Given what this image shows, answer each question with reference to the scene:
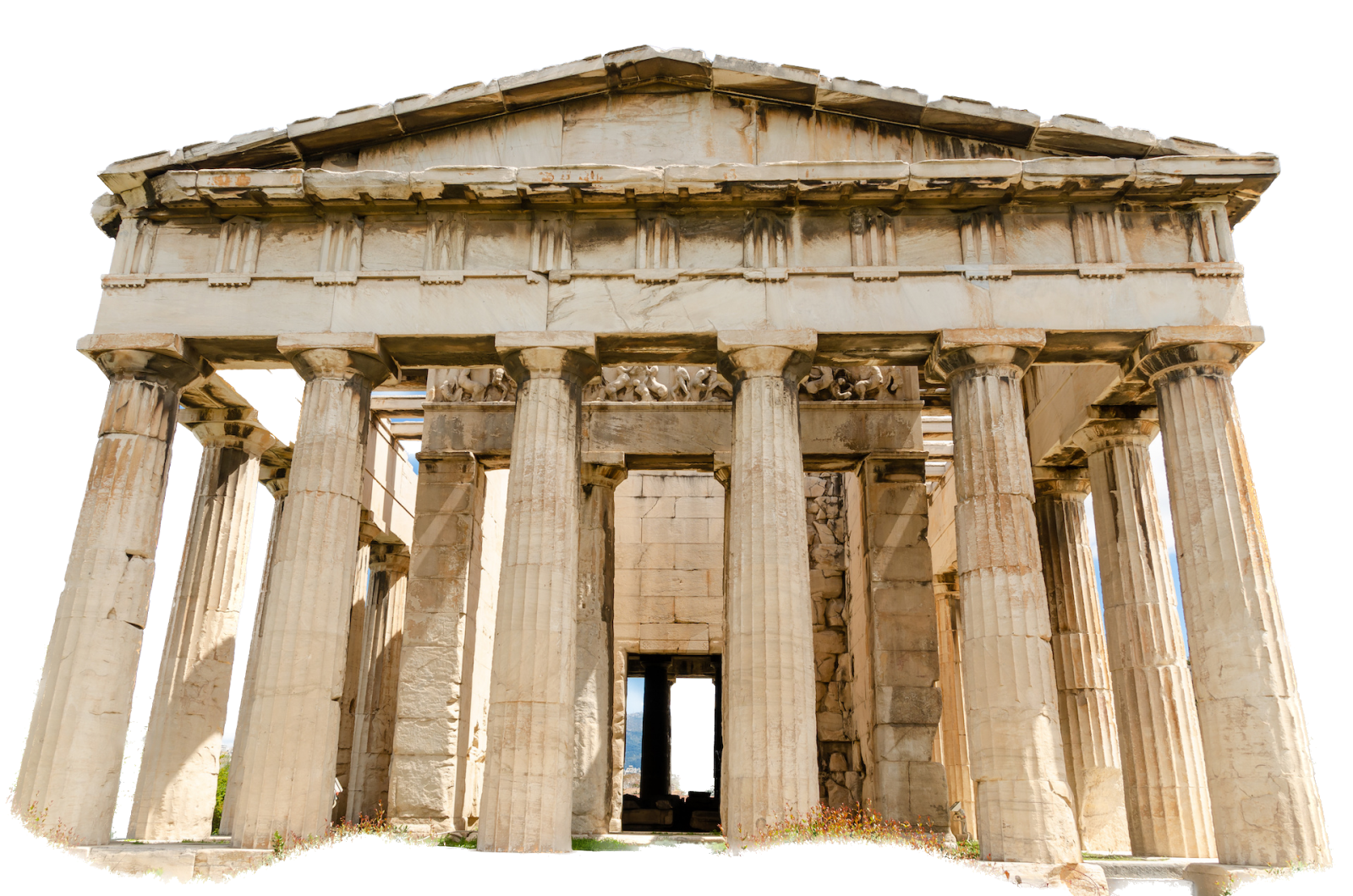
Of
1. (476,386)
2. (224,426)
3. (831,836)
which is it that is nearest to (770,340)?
(831,836)

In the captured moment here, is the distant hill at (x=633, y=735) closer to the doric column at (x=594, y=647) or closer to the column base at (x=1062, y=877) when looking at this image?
the doric column at (x=594, y=647)

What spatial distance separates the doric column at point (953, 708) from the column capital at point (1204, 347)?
8751mm

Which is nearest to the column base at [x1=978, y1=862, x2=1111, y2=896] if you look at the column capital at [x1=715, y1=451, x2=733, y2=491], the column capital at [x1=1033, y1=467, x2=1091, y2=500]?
the column capital at [x1=715, y1=451, x2=733, y2=491]

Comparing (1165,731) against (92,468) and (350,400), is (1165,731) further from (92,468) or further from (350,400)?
(92,468)

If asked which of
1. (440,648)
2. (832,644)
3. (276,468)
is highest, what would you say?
(276,468)

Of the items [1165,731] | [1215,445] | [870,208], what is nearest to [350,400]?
[870,208]

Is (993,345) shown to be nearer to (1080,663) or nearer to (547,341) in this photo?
(547,341)

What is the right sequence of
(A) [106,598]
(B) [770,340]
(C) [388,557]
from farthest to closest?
(C) [388,557] → (B) [770,340] → (A) [106,598]

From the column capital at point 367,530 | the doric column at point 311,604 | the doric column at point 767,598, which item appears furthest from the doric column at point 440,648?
the doric column at point 767,598

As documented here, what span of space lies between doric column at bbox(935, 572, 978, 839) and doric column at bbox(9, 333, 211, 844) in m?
15.4

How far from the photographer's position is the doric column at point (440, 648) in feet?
55.4

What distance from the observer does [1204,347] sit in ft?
46.8

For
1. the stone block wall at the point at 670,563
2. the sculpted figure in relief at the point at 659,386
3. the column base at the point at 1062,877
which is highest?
the sculpted figure in relief at the point at 659,386

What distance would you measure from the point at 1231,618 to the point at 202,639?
15720 mm
